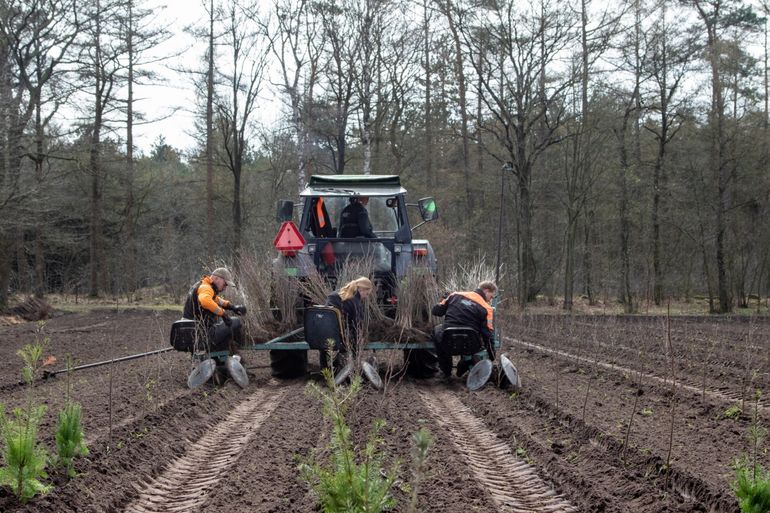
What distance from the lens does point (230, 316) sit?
9.41 metres

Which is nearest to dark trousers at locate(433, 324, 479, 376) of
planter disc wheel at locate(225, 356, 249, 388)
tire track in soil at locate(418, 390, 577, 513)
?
tire track in soil at locate(418, 390, 577, 513)

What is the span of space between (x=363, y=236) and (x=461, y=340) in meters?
2.96

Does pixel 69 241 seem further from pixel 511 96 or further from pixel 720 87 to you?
pixel 720 87

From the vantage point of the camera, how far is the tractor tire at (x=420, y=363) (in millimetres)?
9773

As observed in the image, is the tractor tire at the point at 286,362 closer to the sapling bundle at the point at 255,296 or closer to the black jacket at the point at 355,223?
the sapling bundle at the point at 255,296

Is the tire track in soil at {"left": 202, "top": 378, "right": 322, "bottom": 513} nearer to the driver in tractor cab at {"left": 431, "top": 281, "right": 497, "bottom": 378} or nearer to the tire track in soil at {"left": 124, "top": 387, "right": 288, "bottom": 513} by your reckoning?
the tire track in soil at {"left": 124, "top": 387, "right": 288, "bottom": 513}

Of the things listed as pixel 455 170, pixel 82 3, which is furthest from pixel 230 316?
pixel 455 170

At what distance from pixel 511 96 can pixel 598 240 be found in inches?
450

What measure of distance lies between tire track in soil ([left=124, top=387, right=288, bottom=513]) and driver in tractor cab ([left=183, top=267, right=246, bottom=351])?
151 centimetres

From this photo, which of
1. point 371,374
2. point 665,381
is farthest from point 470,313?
point 665,381

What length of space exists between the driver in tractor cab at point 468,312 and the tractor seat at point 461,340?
2.7 inches

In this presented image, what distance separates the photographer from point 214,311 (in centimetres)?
881

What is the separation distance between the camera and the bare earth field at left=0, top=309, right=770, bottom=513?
4555mm

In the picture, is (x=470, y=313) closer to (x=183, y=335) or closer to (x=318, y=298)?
(x=318, y=298)
